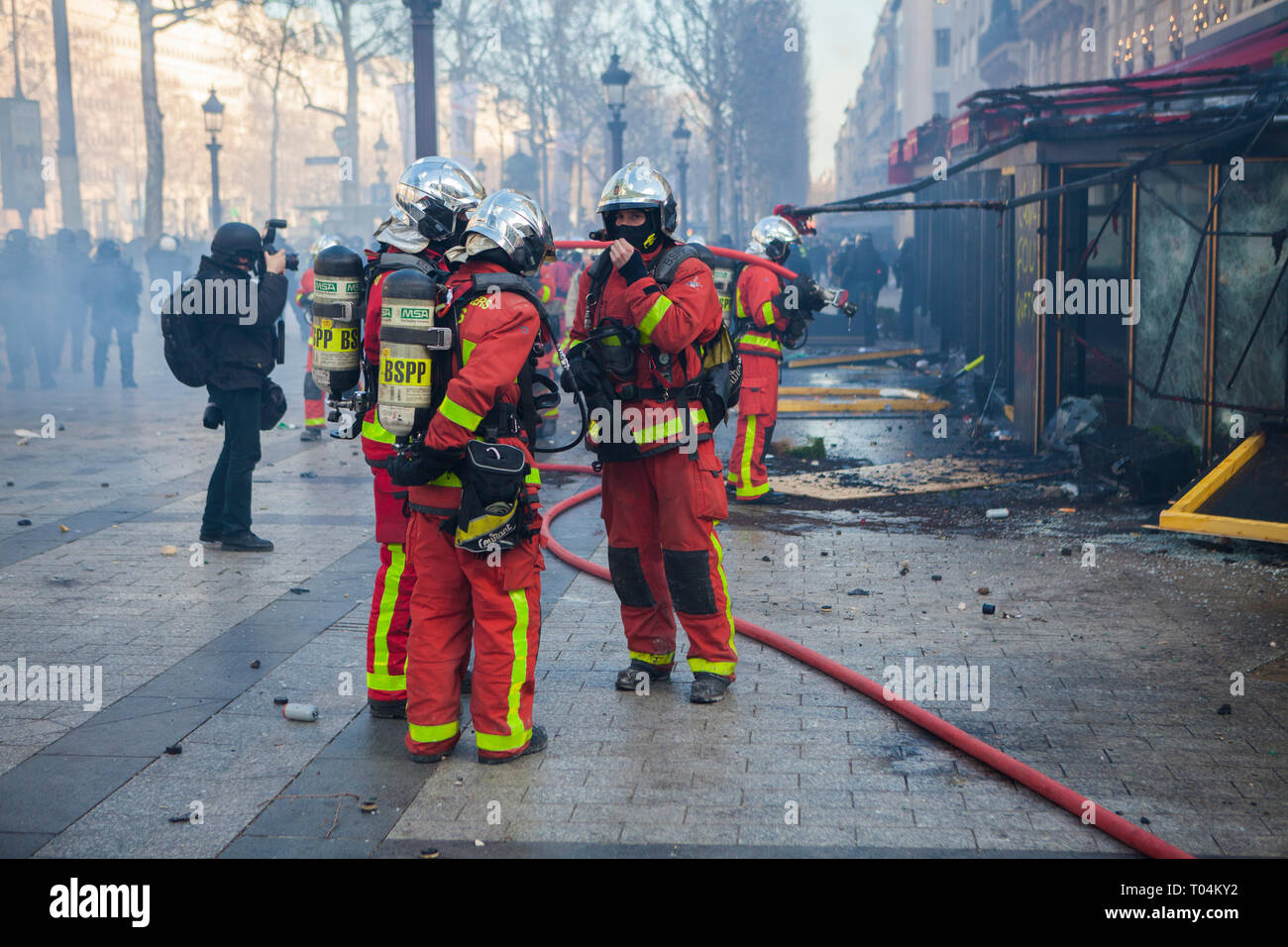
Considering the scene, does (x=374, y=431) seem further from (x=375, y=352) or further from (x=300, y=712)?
(x=300, y=712)

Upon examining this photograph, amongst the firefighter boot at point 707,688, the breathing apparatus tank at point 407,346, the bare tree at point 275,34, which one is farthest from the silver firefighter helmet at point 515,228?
the bare tree at point 275,34

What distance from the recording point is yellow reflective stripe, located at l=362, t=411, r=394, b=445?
502 centimetres

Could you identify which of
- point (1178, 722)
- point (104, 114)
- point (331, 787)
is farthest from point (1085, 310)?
point (104, 114)

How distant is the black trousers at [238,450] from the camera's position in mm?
7898

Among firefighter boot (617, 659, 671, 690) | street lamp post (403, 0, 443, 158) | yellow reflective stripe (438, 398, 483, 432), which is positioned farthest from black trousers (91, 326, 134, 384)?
yellow reflective stripe (438, 398, 483, 432)

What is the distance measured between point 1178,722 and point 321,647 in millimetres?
3641

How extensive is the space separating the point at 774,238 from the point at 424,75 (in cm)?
291

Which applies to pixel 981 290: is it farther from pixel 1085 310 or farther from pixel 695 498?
pixel 695 498

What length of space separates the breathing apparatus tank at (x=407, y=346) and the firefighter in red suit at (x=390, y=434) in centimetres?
56

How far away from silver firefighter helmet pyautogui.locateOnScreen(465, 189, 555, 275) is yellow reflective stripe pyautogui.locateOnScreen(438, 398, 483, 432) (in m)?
0.62

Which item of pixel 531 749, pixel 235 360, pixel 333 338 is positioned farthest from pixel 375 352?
pixel 235 360

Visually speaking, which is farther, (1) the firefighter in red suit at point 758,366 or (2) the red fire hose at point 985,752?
(1) the firefighter in red suit at point 758,366

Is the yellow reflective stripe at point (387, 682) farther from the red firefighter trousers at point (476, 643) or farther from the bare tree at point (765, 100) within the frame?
the bare tree at point (765, 100)

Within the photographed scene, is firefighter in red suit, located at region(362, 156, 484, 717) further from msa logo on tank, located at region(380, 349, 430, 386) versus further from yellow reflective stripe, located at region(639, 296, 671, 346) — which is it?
yellow reflective stripe, located at region(639, 296, 671, 346)
